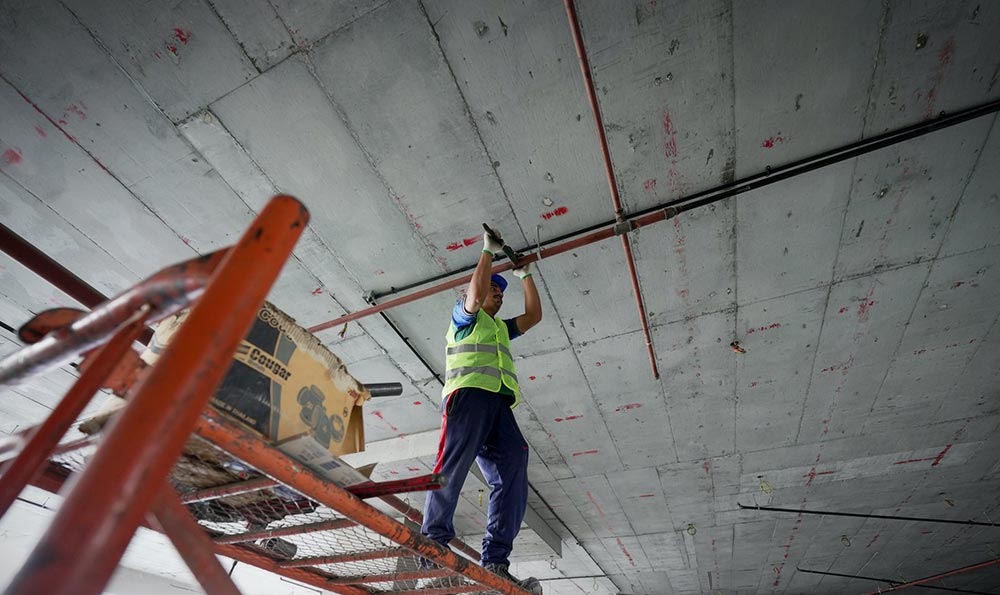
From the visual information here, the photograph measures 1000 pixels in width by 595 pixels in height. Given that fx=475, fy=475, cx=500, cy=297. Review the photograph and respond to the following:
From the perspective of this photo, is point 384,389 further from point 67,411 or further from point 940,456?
point 940,456

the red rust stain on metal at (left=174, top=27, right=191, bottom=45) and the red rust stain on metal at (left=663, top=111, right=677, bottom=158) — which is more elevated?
the red rust stain on metal at (left=663, top=111, right=677, bottom=158)

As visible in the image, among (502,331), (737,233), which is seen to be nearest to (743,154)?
(737,233)

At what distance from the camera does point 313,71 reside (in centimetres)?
254

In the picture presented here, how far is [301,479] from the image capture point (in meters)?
1.26

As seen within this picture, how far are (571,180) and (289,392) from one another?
220cm

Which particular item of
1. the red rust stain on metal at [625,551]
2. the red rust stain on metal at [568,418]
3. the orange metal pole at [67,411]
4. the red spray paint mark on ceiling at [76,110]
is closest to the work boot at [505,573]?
the orange metal pole at [67,411]

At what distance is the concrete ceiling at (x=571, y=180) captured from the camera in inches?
94.7

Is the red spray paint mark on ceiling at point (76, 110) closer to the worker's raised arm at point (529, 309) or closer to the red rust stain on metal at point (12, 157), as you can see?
the red rust stain on metal at point (12, 157)

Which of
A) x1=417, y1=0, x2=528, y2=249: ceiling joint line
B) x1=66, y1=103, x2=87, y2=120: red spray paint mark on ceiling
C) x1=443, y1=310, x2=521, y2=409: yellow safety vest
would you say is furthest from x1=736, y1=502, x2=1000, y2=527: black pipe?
x1=66, y1=103, x2=87, y2=120: red spray paint mark on ceiling

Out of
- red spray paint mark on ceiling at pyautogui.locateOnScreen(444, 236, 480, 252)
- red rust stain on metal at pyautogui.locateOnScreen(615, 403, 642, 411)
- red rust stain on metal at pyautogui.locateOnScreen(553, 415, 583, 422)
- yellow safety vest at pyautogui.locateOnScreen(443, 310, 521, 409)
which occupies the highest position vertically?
red spray paint mark on ceiling at pyautogui.locateOnScreen(444, 236, 480, 252)

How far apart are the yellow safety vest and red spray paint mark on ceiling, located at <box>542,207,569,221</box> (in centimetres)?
86

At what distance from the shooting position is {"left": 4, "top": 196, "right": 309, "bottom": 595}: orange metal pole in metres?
0.62

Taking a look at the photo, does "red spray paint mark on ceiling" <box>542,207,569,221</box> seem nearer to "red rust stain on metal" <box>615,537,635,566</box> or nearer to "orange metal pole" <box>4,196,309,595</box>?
"orange metal pole" <box>4,196,309,595</box>

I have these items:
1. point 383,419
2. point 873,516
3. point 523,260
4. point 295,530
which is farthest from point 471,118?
point 873,516
